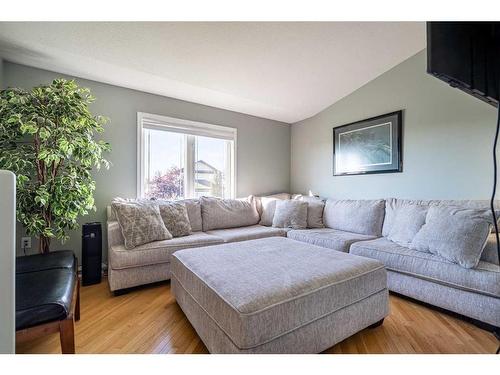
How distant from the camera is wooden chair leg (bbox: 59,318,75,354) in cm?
109

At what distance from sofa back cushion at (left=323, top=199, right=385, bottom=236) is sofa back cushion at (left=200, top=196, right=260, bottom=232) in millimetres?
1027

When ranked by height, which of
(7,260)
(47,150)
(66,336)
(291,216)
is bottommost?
(66,336)

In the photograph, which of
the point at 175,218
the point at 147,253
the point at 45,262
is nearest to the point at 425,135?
the point at 175,218

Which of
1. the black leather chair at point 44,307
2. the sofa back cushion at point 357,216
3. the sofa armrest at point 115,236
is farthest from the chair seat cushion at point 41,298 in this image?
the sofa back cushion at point 357,216

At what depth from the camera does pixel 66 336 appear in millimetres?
1099

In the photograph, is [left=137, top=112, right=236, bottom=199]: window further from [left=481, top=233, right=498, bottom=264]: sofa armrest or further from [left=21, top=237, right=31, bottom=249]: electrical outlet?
[left=481, top=233, right=498, bottom=264]: sofa armrest

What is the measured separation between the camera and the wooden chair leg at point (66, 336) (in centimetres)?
109

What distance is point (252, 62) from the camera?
8.05 ft

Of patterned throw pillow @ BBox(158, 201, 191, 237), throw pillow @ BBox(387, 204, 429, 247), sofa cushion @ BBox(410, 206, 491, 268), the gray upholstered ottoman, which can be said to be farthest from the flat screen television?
patterned throw pillow @ BBox(158, 201, 191, 237)

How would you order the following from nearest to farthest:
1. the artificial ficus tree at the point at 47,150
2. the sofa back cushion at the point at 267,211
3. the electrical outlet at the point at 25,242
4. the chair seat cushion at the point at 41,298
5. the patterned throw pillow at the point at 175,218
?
1. the chair seat cushion at the point at 41,298
2. the artificial ficus tree at the point at 47,150
3. the electrical outlet at the point at 25,242
4. the patterned throw pillow at the point at 175,218
5. the sofa back cushion at the point at 267,211

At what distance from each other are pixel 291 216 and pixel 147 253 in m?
1.70

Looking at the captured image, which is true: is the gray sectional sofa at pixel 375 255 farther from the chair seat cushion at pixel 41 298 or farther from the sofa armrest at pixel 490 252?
the chair seat cushion at pixel 41 298

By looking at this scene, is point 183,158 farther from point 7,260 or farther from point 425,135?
point 425,135

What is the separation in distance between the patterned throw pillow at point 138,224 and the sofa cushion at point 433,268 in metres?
1.87
